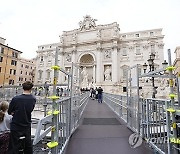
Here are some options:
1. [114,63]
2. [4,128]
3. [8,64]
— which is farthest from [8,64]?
[4,128]

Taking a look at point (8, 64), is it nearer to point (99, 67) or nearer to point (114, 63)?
point (99, 67)

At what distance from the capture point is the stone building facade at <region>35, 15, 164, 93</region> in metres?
31.9

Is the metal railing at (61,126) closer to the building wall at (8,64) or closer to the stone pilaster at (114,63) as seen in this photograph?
the stone pilaster at (114,63)

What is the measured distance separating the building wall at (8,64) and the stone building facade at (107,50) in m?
11.8

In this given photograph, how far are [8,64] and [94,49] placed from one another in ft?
69.9

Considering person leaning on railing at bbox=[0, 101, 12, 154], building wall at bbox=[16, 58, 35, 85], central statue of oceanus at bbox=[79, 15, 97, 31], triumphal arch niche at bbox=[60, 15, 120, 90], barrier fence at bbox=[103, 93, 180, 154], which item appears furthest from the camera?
building wall at bbox=[16, 58, 35, 85]

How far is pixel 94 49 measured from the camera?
3566 centimetres

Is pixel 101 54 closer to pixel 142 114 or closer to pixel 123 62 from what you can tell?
pixel 123 62

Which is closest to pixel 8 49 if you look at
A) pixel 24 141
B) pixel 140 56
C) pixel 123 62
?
pixel 123 62

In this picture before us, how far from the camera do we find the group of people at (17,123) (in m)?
2.45

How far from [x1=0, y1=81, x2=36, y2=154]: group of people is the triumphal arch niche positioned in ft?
91.3

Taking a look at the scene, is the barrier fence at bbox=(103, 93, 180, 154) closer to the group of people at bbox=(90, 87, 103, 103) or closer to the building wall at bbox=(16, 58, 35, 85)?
the group of people at bbox=(90, 87, 103, 103)

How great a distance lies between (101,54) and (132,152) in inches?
1285

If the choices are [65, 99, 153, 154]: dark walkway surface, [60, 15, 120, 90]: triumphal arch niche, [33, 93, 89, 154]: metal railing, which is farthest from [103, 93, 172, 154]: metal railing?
[60, 15, 120, 90]: triumphal arch niche
